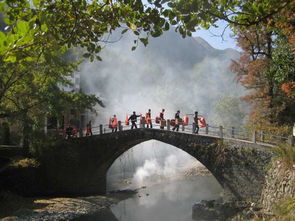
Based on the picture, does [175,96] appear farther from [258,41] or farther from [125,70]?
[258,41]

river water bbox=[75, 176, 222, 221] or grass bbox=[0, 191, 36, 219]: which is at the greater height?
grass bbox=[0, 191, 36, 219]

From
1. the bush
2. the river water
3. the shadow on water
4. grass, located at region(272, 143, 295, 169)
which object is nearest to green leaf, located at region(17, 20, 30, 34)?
the bush

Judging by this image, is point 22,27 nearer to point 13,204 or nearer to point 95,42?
point 95,42

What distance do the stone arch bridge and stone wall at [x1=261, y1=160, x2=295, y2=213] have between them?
73cm

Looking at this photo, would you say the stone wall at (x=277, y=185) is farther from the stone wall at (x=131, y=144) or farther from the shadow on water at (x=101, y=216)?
the shadow on water at (x=101, y=216)

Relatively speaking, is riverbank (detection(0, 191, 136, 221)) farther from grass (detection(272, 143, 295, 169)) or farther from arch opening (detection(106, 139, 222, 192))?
grass (detection(272, 143, 295, 169))

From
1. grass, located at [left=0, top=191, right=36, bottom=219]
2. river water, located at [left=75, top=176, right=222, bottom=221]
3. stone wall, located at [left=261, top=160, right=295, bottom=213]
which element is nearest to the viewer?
stone wall, located at [left=261, top=160, right=295, bottom=213]

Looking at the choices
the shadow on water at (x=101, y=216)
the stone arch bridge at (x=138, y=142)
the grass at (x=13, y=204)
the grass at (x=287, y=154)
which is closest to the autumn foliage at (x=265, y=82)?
the stone arch bridge at (x=138, y=142)

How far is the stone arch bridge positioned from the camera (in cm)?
1517

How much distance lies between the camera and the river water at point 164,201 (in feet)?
60.3

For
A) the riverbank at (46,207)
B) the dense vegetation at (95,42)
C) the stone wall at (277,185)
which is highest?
the dense vegetation at (95,42)

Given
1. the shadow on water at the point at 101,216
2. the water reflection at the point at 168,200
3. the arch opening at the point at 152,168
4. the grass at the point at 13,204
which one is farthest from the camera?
the arch opening at the point at 152,168

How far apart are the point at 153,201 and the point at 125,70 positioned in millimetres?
60881

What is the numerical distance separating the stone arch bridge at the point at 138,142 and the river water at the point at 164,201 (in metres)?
3.26
